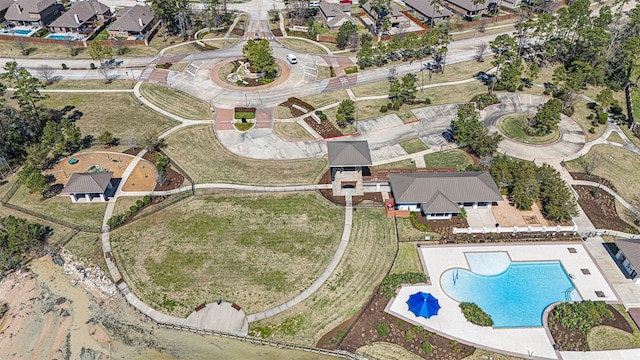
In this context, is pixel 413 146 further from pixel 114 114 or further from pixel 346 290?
pixel 114 114

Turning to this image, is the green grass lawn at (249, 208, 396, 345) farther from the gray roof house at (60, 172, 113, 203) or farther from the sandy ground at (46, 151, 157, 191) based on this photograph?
the gray roof house at (60, 172, 113, 203)

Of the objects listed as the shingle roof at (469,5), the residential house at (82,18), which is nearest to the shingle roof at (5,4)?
the residential house at (82,18)

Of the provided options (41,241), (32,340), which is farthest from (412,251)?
(41,241)

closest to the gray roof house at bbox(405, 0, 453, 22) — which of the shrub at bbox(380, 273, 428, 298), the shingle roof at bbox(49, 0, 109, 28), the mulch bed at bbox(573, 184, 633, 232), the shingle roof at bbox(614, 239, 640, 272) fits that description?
the mulch bed at bbox(573, 184, 633, 232)

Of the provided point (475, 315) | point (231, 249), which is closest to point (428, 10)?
point (231, 249)

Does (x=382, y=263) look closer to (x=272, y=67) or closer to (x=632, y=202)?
(x=632, y=202)
